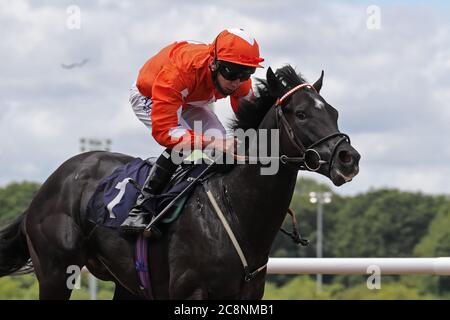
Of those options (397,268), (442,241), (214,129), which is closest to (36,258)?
(214,129)

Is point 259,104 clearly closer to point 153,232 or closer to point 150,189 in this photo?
point 150,189

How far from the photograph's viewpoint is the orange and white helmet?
230 inches

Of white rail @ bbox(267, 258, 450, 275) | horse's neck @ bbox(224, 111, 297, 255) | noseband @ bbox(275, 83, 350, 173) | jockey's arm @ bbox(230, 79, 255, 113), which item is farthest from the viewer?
white rail @ bbox(267, 258, 450, 275)

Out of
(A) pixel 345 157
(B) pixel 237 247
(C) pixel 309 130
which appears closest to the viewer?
(A) pixel 345 157

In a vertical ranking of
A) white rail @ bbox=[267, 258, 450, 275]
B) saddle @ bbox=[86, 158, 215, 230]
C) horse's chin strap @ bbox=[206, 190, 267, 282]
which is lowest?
white rail @ bbox=[267, 258, 450, 275]

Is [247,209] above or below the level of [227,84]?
below

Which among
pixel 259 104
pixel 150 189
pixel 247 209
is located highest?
pixel 259 104

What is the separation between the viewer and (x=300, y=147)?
567cm

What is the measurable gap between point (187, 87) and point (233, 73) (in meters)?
0.31

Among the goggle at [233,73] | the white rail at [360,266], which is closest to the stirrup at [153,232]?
the goggle at [233,73]

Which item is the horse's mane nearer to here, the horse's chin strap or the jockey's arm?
the jockey's arm

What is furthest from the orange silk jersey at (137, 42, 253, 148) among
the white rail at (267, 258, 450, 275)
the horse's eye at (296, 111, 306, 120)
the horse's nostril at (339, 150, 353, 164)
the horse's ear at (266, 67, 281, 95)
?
the white rail at (267, 258, 450, 275)

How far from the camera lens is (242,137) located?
19.7 feet

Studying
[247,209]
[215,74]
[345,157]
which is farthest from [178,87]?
[345,157]
